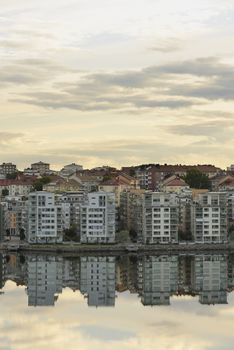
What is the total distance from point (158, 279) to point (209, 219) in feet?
24.6

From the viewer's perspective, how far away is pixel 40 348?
1198 centimetres

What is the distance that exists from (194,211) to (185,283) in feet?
26.9

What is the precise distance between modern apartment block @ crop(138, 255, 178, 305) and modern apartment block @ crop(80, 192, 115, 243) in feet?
7.67

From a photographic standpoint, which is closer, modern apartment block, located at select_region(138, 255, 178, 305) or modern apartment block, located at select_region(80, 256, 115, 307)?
modern apartment block, located at select_region(80, 256, 115, 307)

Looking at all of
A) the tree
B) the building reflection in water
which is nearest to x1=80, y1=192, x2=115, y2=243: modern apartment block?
the building reflection in water

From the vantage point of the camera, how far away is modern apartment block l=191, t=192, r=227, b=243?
25938 millimetres

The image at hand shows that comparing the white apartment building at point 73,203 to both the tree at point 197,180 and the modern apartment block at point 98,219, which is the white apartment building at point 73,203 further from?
the tree at point 197,180

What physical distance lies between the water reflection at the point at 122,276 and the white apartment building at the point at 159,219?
6.15 ft

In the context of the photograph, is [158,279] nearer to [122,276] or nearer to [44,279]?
[122,276]

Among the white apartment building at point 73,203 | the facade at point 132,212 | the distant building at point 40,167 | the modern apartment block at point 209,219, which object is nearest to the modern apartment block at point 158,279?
the modern apartment block at point 209,219

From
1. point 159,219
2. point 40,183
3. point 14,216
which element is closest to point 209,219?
point 159,219

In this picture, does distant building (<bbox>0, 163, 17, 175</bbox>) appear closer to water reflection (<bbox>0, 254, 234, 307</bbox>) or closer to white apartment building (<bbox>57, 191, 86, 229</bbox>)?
white apartment building (<bbox>57, 191, 86, 229</bbox>)

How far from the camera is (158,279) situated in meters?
18.8

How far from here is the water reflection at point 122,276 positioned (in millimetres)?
16672
